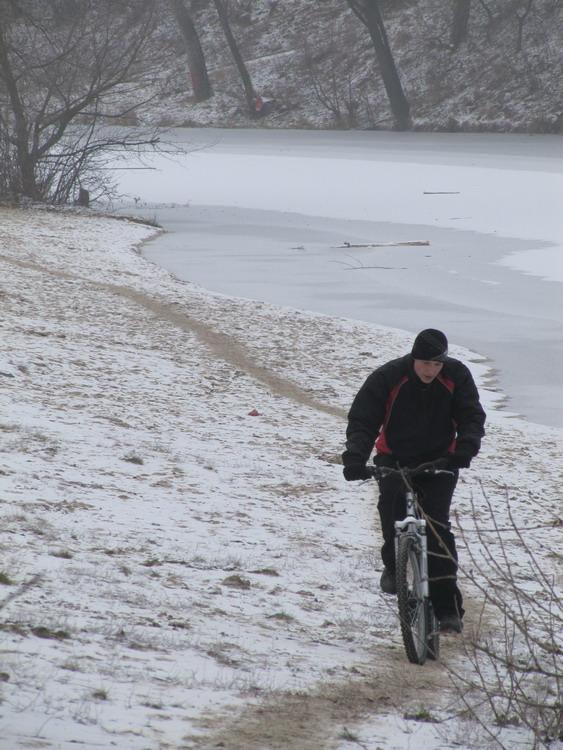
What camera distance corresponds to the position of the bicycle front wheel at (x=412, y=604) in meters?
5.77

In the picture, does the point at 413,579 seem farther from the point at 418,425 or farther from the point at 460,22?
the point at 460,22

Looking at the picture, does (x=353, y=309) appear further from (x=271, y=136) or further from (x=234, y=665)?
(x=271, y=136)

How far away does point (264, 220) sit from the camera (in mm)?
29859

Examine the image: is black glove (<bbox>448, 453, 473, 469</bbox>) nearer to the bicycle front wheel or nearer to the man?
the man

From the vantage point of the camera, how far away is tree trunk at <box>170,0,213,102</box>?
180 ft

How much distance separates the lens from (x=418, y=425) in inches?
236

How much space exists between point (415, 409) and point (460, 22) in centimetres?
4948

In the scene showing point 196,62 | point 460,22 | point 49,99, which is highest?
point 460,22

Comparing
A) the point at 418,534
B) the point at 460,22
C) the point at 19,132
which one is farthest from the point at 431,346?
the point at 460,22

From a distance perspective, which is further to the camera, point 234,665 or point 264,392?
point 264,392

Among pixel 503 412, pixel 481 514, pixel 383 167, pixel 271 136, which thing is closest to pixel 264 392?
pixel 503 412

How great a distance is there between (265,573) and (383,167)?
3138cm

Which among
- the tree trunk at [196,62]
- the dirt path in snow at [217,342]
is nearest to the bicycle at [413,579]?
the dirt path in snow at [217,342]

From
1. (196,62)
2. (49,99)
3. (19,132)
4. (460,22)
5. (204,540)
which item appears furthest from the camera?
(196,62)
